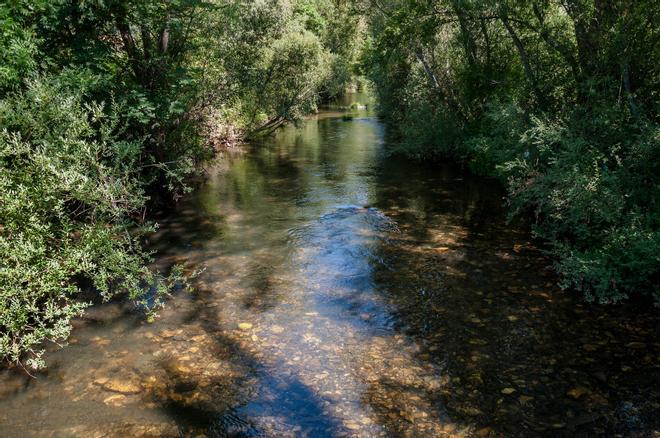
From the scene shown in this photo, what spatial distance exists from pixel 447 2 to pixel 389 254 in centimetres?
865

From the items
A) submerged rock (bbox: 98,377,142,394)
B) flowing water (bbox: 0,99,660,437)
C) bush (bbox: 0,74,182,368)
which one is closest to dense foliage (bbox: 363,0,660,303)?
flowing water (bbox: 0,99,660,437)

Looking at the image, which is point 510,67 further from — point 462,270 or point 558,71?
point 462,270

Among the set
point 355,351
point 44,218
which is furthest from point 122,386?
point 355,351

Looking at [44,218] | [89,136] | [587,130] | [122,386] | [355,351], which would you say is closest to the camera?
[122,386]

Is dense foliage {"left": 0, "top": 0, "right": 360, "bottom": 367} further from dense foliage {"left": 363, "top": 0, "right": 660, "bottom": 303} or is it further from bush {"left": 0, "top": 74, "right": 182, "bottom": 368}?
dense foliage {"left": 363, "top": 0, "right": 660, "bottom": 303}

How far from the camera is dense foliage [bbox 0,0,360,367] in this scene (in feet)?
20.8

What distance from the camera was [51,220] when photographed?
721 centimetres

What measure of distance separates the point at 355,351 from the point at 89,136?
5.22m

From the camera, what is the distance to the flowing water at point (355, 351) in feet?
18.7

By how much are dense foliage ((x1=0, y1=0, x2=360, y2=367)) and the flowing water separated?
2.31 feet

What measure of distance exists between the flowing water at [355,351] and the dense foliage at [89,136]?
704mm

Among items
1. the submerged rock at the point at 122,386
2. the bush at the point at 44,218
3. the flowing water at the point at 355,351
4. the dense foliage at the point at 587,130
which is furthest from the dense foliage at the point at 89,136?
the dense foliage at the point at 587,130

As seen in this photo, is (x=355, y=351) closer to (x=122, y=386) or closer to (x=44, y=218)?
(x=122, y=386)

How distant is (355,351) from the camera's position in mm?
7164
